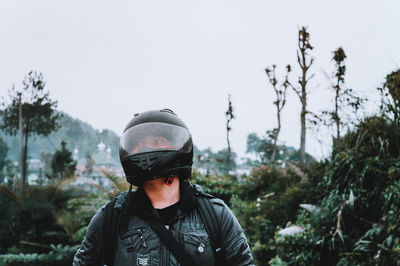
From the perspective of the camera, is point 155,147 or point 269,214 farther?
point 269,214

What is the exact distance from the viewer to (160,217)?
60.5 inches

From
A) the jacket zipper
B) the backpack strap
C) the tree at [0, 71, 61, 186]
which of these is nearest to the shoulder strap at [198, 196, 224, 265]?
the jacket zipper

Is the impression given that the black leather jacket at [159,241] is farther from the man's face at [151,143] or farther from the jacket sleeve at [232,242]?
the man's face at [151,143]

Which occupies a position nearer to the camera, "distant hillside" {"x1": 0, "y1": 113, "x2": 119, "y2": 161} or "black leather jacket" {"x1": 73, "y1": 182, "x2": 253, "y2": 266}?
"black leather jacket" {"x1": 73, "y1": 182, "x2": 253, "y2": 266}

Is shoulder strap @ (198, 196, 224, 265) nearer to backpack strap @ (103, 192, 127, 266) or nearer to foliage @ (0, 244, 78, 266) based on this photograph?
backpack strap @ (103, 192, 127, 266)

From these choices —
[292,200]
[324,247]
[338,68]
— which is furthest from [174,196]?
[338,68]

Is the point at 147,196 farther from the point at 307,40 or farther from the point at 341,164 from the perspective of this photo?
the point at 307,40

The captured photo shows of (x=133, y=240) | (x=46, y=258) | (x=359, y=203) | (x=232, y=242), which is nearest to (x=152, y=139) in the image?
(x=133, y=240)

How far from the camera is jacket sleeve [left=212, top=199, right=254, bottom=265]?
1.54 meters

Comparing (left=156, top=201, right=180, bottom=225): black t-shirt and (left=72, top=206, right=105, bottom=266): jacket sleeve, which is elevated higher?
(left=156, top=201, right=180, bottom=225): black t-shirt

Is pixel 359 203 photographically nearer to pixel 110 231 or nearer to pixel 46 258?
pixel 110 231

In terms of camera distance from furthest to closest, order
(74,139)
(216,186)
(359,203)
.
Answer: (74,139) → (216,186) → (359,203)

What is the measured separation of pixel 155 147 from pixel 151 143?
0.03 metres

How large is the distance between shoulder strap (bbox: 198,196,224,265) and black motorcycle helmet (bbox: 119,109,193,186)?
200 mm
